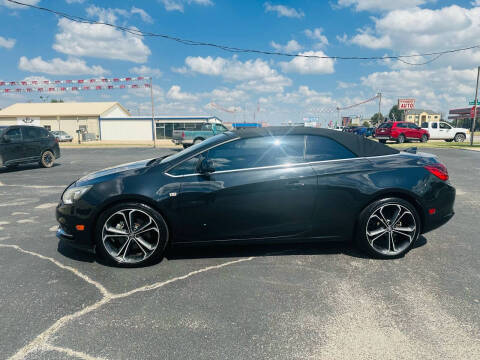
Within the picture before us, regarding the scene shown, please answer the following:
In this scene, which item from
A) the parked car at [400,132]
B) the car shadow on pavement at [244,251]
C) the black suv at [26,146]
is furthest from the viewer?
the parked car at [400,132]

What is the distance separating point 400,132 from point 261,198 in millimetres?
26125

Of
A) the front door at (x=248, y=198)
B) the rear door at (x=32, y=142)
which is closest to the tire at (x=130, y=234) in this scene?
the front door at (x=248, y=198)

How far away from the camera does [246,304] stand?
104 inches

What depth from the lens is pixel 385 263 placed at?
11.3 feet

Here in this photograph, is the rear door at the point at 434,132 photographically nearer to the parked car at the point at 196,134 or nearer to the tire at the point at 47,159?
the parked car at the point at 196,134

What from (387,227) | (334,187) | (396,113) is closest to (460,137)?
(387,227)

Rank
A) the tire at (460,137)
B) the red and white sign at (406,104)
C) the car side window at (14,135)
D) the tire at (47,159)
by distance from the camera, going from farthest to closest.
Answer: the red and white sign at (406,104)
the tire at (460,137)
the tire at (47,159)
the car side window at (14,135)

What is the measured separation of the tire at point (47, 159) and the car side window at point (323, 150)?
1176 cm

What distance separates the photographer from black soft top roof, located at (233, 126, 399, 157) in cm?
362

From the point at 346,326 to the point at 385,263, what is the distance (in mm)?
1379

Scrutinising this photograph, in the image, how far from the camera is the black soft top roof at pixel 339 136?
362 centimetres

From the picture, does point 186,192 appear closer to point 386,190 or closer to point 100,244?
point 100,244

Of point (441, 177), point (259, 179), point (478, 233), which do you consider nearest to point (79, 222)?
point (259, 179)

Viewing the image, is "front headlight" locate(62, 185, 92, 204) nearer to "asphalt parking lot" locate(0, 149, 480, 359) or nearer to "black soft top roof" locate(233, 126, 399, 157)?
"asphalt parking lot" locate(0, 149, 480, 359)
